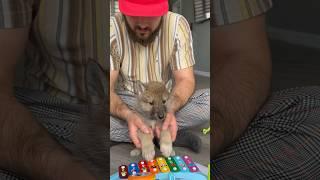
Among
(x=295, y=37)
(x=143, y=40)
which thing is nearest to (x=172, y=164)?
(x=143, y=40)

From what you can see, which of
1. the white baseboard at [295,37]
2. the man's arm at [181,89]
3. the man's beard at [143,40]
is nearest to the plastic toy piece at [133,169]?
the man's arm at [181,89]

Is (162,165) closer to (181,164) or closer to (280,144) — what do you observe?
(181,164)

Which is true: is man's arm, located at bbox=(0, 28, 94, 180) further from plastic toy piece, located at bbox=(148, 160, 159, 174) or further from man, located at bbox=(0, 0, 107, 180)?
plastic toy piece, located at bbox=(148, 160, 159, 174)

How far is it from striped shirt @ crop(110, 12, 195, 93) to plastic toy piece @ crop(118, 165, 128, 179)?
18 centimetres

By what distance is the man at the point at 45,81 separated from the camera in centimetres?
93

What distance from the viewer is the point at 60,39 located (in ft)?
3.13

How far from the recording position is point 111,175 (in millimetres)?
956

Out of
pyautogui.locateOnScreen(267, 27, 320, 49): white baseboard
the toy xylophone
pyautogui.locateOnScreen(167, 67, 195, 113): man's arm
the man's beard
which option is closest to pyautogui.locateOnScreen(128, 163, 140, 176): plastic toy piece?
the toy xylophone

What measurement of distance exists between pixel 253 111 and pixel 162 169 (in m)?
0.25

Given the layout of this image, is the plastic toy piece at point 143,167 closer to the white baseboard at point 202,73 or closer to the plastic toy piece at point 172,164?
the plastic toy piece at point 172,164

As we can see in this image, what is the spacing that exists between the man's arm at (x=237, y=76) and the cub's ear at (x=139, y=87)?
0.50 ft

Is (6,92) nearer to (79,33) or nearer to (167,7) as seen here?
(79,33)

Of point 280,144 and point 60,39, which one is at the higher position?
point 60,39

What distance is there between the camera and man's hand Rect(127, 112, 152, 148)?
3.04 feet
